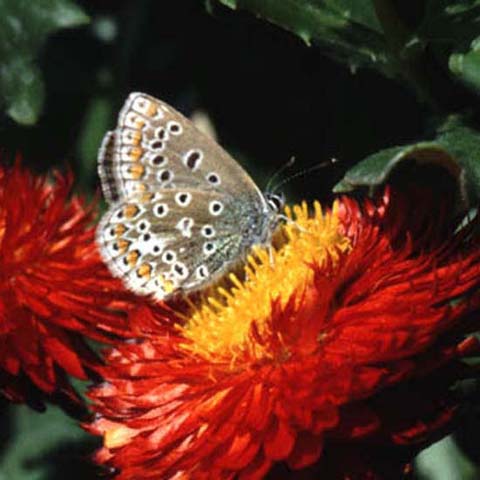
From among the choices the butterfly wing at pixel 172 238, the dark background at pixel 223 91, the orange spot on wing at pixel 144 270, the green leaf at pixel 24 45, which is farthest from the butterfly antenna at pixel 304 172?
the green leaf at pixel 24 45

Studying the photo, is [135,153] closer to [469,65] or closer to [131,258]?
[131,258]

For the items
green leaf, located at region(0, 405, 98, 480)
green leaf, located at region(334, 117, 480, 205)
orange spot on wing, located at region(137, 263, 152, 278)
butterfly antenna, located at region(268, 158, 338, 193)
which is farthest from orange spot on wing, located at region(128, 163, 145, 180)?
green leaf, located at region(0, 405, 98, 480)

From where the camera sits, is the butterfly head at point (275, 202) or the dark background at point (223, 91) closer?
the butterfly head at point (275, 202)

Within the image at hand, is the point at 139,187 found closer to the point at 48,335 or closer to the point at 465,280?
the point at 48,335

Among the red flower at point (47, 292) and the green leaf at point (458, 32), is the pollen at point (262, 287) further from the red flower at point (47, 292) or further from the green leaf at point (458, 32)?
the green leaf at point (458, 32)

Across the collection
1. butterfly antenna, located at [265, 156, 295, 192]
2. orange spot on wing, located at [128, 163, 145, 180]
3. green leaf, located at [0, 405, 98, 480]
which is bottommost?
green leaf, located at [0, 405, 98, 480]

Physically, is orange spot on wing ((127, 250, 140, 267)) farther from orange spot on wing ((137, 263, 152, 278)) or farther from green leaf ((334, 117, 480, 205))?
green leaf ((334, 117, 480, 205))

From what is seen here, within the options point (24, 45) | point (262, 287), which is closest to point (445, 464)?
point (262, 287)
